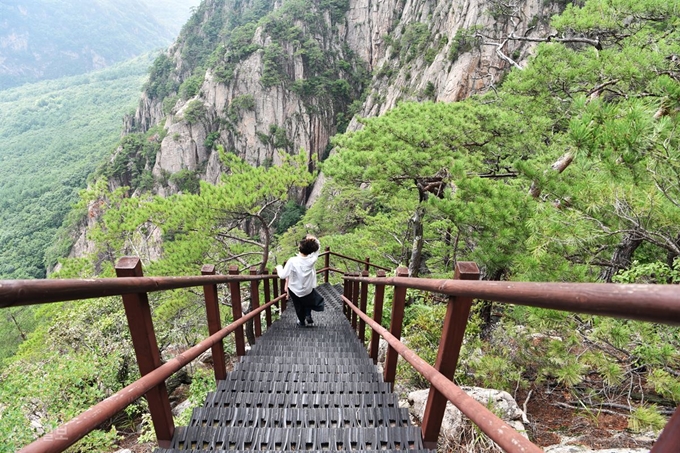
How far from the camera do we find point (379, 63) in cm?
4522

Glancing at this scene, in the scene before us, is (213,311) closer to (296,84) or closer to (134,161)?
(296,84)

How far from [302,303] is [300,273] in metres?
0.66

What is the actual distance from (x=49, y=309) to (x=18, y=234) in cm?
5344

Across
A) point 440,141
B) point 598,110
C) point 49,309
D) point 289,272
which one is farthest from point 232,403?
point 49,309

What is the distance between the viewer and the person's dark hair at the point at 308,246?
4594mm

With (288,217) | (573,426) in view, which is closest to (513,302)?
(573,426)

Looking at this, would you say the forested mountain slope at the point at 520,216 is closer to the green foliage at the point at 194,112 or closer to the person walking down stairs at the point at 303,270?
the person walking down stairs at the point at 303,270

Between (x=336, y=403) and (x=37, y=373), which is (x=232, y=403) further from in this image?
(x=37, y=373)

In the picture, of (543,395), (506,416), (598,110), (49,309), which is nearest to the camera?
(506,416)

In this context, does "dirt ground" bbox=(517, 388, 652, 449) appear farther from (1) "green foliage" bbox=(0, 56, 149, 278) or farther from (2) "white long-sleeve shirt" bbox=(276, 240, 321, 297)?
(1) "green foliage" bbox=(0, 56, 149, 278)

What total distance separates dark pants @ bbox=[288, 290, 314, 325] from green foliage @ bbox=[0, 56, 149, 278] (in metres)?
13.1

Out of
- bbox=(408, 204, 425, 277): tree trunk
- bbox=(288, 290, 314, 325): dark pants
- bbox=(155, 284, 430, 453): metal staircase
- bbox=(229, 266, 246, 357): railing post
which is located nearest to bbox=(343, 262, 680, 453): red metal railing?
bbox=(155, 284, 430, 453): metal staircase

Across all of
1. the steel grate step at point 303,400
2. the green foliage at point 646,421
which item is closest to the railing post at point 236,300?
the steel grate step at point 303,400

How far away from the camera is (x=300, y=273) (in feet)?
15.4
